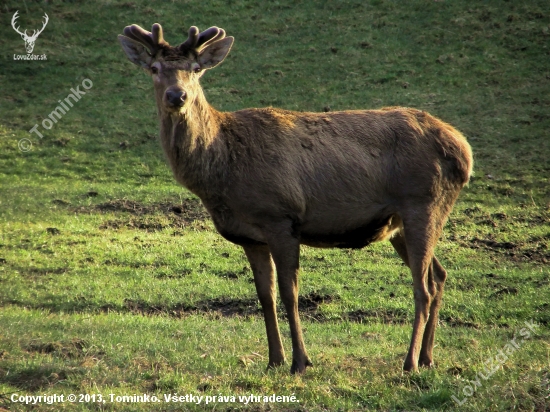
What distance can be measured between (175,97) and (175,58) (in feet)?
2.09

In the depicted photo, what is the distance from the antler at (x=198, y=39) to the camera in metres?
8.06

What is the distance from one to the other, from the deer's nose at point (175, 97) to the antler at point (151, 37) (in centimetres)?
76

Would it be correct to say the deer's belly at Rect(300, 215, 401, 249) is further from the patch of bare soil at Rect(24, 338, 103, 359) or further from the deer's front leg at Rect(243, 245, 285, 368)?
the patch of bare soil at Rect(24, 338, 103, 359)

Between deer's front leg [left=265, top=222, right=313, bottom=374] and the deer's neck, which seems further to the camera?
the deer's neck

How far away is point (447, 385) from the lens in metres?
7.09

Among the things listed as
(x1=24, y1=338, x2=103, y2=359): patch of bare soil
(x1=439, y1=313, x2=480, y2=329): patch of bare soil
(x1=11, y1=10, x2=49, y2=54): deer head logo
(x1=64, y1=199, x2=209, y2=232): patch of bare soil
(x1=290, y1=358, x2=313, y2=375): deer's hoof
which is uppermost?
(x1=11, y1=10, x2=49, y2=54): deer head logo

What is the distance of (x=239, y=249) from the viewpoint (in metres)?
14.5

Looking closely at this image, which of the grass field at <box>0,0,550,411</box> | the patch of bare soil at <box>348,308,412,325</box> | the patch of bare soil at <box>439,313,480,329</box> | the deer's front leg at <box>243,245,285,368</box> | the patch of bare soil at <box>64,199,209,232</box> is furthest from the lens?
the patch of bare soil at <box>64,199,209,232</box>

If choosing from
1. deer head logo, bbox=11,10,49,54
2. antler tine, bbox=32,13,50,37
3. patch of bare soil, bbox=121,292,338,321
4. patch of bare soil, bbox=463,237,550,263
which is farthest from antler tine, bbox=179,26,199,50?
antler tine, bbox=32,13,50,37

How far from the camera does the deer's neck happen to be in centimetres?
804

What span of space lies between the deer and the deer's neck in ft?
0.04

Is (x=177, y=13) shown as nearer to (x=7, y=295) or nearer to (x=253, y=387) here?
(x=7, y=295)

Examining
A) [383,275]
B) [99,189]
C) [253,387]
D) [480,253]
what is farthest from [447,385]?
[99,189]

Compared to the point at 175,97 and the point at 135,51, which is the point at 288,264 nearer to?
the point at 175,97
